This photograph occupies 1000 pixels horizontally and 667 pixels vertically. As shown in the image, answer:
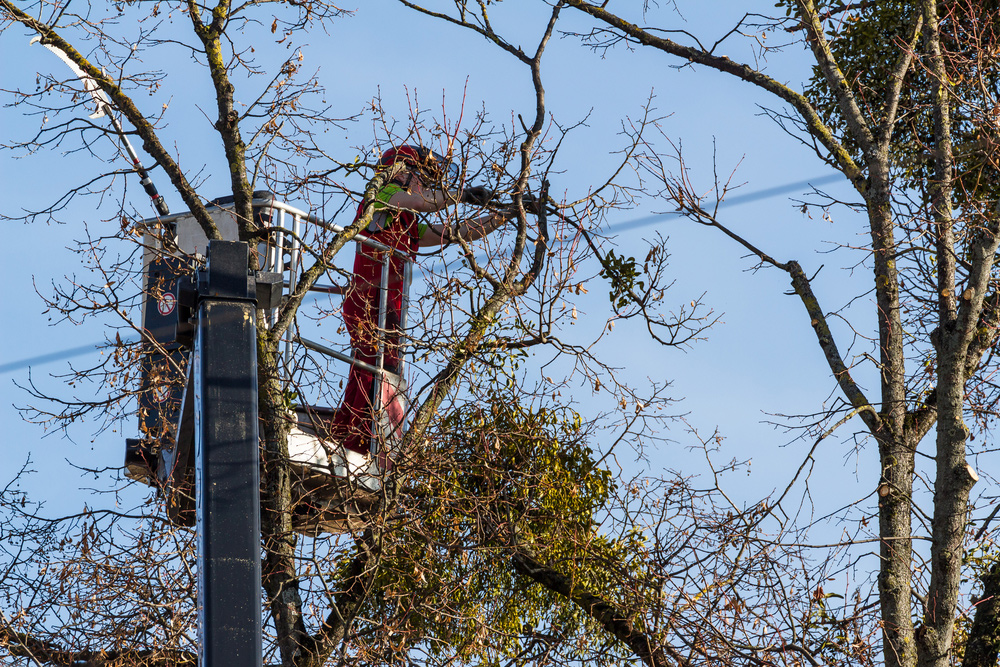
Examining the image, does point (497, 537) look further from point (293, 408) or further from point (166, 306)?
point (166, 306)

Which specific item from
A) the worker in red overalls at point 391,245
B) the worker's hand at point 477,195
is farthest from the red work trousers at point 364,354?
the worker's hand at point 477,195

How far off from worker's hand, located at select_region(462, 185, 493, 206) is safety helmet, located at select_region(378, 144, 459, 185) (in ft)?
0.67

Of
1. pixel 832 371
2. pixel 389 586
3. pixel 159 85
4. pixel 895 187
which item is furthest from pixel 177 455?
pixel 895 187

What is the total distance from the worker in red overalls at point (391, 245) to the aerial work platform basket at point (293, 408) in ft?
0.25

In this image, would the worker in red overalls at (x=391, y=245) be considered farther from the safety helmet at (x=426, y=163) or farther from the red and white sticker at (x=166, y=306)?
the red and white sticker at (x=166, y=306)

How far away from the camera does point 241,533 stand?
343 centimetres

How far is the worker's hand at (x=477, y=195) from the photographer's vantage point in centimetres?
688

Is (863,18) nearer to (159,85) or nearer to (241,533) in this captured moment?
(159,85)

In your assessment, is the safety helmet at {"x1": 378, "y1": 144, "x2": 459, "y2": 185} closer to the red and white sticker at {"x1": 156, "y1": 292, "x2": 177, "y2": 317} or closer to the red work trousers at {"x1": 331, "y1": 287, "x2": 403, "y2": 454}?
the red work trousers at {"x1": 331, "y1": 287, "x2": 403, "y2": 454}

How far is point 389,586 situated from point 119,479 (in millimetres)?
1900

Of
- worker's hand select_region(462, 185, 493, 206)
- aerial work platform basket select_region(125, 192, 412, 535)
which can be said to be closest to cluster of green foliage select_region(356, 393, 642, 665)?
aerial work platform basket select_region(125, 192, 412, 535)

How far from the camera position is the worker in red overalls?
666 centimetres

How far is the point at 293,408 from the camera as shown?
6859mm

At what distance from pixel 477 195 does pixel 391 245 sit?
605mm
